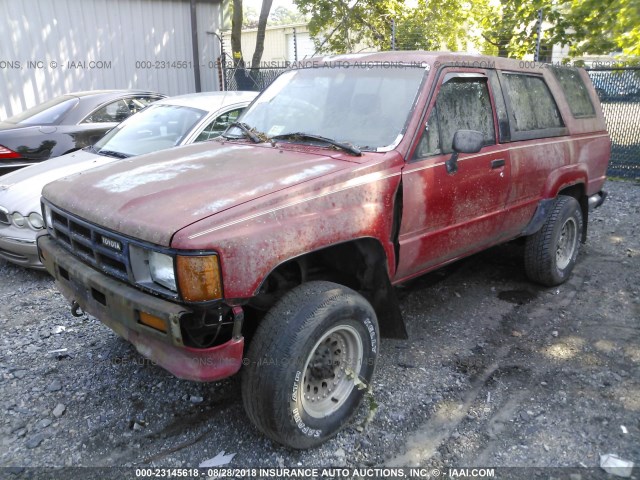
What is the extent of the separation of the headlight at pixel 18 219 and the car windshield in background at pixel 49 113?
7.68 feet

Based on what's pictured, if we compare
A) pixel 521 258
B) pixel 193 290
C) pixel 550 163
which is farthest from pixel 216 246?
pixel 521 258

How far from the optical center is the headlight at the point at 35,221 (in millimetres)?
4828

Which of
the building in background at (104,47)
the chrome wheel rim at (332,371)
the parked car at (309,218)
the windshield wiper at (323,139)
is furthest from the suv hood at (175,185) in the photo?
the building in background at (104,47)

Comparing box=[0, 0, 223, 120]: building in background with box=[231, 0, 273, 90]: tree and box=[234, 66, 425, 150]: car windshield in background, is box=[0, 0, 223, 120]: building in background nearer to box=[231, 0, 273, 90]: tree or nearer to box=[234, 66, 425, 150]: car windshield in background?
box=[231, 0, 273, 90]: tree

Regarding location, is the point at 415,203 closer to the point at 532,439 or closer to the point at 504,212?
the point at 504,212

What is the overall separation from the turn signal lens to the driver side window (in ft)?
5.23

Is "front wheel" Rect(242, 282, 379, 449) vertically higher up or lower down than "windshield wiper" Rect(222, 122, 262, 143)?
lower down

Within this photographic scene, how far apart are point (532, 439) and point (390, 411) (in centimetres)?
80

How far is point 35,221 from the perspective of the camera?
4.83 meters

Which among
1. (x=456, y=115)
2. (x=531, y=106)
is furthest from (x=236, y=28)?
(x=456, y=115)

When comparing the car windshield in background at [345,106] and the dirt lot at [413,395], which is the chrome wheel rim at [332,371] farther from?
the car windshield in background at [345,106]

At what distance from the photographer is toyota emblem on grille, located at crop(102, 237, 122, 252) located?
2.53m

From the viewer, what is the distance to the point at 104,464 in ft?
8.84

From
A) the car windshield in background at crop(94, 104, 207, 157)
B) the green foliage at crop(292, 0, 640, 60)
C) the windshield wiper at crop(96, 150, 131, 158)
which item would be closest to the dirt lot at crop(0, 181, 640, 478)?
the windshield wiper at crop(96, 150, 131, 158)
